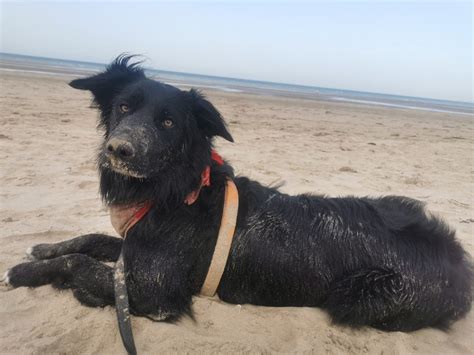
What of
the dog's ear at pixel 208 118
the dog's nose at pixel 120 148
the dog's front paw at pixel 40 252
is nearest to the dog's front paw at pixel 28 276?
the dog's front paw at pixel 40 252

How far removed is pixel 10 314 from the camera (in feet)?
9.98

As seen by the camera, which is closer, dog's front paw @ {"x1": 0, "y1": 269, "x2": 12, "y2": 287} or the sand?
the sand

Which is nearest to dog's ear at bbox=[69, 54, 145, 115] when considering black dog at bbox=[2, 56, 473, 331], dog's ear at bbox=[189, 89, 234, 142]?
black dog at bbox=[2, 56, 473, 331]

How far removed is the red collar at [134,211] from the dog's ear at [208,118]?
346mm

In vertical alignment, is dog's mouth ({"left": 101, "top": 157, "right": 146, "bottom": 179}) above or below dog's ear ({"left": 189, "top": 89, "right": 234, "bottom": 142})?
below

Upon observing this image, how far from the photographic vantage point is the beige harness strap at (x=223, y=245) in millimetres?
3316

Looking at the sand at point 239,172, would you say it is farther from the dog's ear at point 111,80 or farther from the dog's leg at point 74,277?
the dog's ear at point 111,80

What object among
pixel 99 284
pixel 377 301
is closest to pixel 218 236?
pixel 99 284

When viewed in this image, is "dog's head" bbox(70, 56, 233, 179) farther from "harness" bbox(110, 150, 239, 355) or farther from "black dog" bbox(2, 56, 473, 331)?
"harness" bbox(110, 150, 239, 355)

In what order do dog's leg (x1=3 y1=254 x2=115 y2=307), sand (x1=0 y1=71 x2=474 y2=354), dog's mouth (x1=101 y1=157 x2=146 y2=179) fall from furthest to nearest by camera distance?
dog's leg (x1=3 y1=254 x2=115 y2=307) < dog's mouth (x1=101 y1=157 x2=146 y2=179) < sand (x1=0 y1=71 x2=474 y2=354)

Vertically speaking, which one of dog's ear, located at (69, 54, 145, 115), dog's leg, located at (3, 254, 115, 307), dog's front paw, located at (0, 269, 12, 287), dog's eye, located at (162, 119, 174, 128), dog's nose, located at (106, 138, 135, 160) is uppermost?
dog's ear, located at (69, 54, 145, 115)

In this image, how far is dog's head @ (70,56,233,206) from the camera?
3.24m

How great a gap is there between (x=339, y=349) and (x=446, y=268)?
1159 mm

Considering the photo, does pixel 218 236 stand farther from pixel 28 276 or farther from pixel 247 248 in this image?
pixel 28 276
